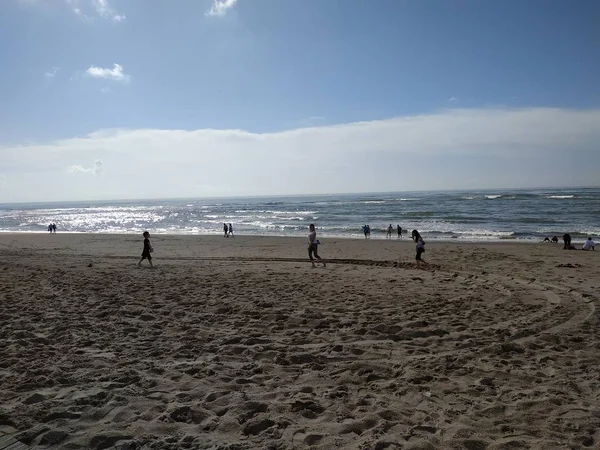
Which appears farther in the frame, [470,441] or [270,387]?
[270,387]

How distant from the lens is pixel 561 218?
120 ft

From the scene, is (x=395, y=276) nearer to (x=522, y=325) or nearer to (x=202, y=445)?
(x=522, y=325)

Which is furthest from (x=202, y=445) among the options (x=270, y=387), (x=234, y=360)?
(x=234, y=360)

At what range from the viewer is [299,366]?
199 inches

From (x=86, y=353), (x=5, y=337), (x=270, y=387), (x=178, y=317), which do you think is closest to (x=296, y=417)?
(x=270, y=387)

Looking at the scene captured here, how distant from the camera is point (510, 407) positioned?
13.1 feet

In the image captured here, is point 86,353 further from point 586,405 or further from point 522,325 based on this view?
point 522,325

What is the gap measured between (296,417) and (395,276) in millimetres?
8568

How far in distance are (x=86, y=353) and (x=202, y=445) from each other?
9.34 ft

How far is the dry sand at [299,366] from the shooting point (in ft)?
11.7

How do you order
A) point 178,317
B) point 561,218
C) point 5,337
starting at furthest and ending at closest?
point 561,218
point 178,317
point 5,337

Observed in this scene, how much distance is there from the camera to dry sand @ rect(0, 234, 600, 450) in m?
3.57

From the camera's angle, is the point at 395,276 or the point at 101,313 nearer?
the point at 101,313

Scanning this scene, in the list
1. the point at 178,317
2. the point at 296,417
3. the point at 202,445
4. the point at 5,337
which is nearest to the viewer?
the point at 202,445
